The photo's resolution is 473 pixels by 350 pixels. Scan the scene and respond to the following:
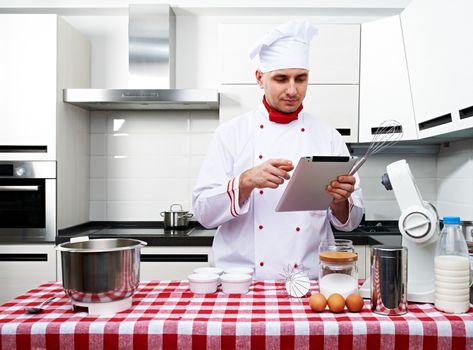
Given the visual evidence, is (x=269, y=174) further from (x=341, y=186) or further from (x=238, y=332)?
(x=238, y=332)

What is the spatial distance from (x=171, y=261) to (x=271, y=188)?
120cm

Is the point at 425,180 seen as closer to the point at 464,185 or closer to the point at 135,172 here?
the point at 464,185

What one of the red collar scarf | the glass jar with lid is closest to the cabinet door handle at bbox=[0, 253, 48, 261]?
the red collar scarf

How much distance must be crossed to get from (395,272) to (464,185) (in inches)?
75.4

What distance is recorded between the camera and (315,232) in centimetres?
191

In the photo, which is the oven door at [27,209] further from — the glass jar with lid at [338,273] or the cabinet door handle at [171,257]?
the glass jar with lid at [338,273]

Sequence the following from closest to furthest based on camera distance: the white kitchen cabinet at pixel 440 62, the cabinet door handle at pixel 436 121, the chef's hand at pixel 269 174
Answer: the chef's hand at pixel 269 174 < the white kitchen cabinet at pixel 440 62 < the cabinet door handle at pixel 436 121

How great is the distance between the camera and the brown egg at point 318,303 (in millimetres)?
1273

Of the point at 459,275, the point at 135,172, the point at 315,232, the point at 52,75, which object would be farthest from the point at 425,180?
the point at 52,75

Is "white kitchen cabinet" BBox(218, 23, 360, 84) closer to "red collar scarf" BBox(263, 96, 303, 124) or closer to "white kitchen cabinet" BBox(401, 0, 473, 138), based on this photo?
"white kitchen cabinet" BBox(401, 0, 473, 138)

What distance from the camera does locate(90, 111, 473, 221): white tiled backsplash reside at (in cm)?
336

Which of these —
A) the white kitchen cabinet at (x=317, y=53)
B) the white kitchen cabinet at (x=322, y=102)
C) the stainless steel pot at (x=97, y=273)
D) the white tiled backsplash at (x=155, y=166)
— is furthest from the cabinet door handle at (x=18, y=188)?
the stainless steel pot at (x=97, y=273)

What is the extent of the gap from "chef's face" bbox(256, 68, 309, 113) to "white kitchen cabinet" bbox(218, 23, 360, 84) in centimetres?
110

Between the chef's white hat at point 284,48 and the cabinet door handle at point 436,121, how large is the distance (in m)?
0.89
